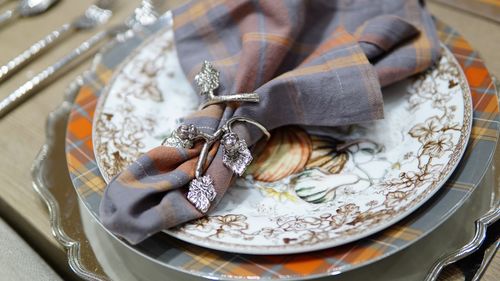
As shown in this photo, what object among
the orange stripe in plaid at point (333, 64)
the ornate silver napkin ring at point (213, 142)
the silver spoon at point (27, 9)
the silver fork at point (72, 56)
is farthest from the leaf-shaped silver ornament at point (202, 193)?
the silver spoon at point (27, 9)

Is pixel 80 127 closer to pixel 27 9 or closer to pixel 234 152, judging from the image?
pixel 234 152

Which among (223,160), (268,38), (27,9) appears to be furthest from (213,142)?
(27,9)

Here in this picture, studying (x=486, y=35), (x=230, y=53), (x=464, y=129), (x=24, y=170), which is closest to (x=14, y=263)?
(x=24, y=170)

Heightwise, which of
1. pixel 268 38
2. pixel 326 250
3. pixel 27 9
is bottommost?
pixel 326 250

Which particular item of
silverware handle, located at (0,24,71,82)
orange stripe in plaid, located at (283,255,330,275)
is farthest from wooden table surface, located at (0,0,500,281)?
orange stripe in plaid, located at (283,255,330,275)

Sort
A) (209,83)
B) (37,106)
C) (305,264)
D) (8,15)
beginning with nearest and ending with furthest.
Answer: (305,264)
(209,83)
(37,106)
(8,15)

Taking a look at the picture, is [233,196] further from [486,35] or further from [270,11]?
[486,35]

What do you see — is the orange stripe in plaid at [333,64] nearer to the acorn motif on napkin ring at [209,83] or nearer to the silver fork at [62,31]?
the acorn motif on napkin ring at [209,83]
